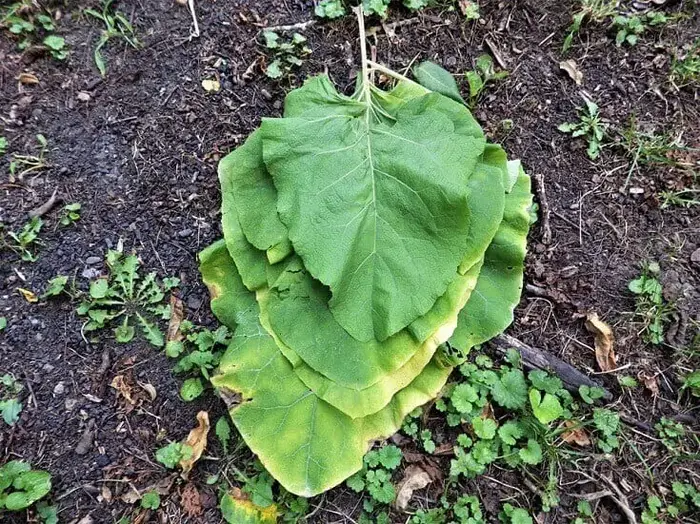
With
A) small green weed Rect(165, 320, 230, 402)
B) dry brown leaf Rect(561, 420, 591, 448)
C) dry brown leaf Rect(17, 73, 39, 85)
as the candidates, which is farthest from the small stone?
dry brown leaf Rect(17, 73, 39, 85)

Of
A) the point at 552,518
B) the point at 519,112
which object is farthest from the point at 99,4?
the point at 552,518

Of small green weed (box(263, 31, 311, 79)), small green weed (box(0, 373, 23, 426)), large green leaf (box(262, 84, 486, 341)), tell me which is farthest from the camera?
small green weed (box(263, 31, 311, 79))

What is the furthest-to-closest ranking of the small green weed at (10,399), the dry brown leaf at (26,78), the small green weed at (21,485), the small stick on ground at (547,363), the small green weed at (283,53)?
the small green weed at (283,53) → the dry brown leaf at (26,78) → the small stick on ground at (547,363) → the small green weed at (10,399) → the small green weed at (21,485)

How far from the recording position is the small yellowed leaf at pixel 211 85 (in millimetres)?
2830

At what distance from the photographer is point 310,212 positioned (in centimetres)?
223

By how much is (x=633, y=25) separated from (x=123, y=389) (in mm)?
3397

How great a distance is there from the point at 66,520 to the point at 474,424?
1.90 meters

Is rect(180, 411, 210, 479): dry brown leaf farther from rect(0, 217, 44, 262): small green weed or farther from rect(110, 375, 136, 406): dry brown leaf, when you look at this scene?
rect(0, 217, 44, 262): small green weed

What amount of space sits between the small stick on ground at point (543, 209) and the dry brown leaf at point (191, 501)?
2136 mm

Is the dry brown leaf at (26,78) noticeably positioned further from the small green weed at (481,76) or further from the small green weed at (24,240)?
the small green weed at (481,76)

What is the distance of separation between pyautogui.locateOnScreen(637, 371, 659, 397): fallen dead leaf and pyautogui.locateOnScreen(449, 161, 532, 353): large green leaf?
0.80 m

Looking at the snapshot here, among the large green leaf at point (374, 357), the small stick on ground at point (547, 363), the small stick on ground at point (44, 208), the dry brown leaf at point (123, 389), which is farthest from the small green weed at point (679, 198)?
the small stick on ground at point (44, 208)

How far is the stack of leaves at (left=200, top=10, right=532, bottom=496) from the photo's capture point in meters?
2.19

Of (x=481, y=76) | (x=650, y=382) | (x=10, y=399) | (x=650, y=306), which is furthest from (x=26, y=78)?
(x=650, y=382)
